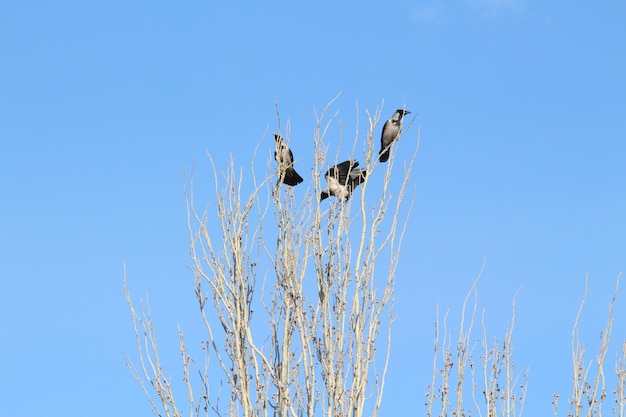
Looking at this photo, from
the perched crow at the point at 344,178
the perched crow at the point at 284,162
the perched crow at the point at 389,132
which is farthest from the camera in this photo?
the perched crow at the point at 389,132

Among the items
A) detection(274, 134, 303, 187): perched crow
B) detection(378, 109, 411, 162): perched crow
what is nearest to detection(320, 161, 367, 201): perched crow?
detection(274, 134, 303, 187): perched crow

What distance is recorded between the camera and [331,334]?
6379 mm

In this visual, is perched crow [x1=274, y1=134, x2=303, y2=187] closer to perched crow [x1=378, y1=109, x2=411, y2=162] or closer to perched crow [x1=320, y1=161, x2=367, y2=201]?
perched crow [x1=320, y1=161, x2=367, y2=201]

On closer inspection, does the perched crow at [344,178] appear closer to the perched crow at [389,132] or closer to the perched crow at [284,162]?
the perched crow at [284,162]

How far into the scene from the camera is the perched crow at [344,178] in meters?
7.00

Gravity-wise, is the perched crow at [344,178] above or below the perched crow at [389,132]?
below

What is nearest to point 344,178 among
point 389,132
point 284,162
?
point 284,162

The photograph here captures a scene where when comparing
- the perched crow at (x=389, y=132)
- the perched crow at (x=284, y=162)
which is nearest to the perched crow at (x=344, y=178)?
the perched crow at (x=284, y=162)

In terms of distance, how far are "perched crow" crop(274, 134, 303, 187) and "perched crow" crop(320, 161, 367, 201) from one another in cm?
33

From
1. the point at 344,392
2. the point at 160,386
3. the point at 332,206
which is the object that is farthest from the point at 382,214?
the point at 160,386

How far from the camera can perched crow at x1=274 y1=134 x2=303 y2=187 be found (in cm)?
714

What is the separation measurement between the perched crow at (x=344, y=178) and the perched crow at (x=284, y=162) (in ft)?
1.09

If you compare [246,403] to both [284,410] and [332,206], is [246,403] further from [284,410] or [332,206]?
[332,206]

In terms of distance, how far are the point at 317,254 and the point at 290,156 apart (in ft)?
4.55
